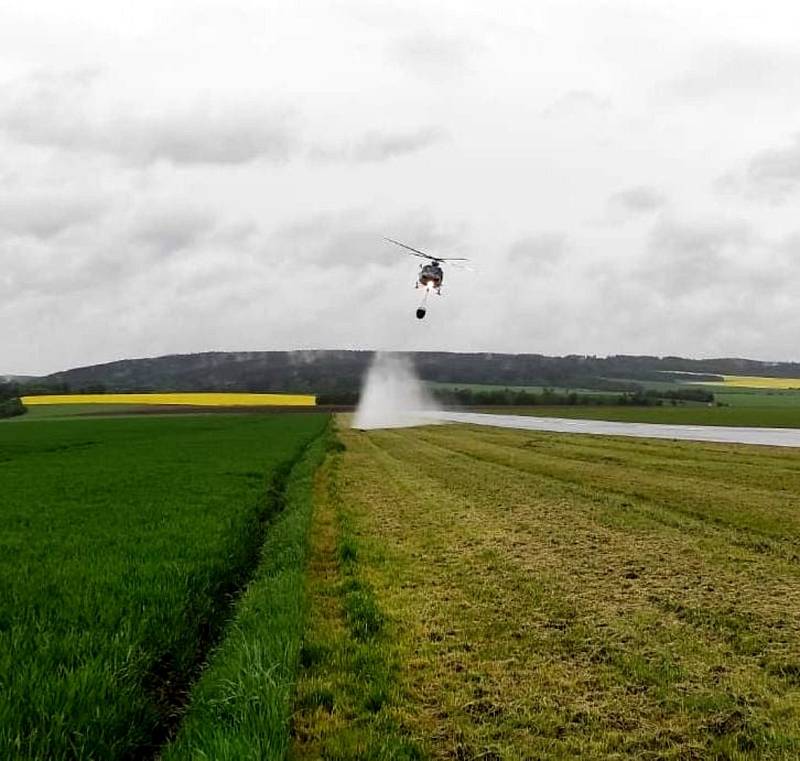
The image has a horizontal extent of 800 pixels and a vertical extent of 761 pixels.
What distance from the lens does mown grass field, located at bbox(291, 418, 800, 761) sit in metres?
5.88

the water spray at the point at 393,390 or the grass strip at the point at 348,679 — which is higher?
the water spray at the point at 393,390

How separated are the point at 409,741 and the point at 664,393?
13504 centimetres

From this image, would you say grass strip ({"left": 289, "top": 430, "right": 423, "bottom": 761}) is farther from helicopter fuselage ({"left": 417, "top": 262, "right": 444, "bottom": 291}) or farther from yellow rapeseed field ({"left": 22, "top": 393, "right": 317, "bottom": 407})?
yellow rapeseed field ({"left": 22, "top": 393, "right": 317, "bottom": 407})

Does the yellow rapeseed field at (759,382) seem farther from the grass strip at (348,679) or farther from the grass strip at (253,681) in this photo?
the grass strip at (253,681)

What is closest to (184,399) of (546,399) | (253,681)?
(546,399)

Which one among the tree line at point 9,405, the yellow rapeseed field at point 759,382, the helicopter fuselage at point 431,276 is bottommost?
the tree line at point 9,405

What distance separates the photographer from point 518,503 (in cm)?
1889

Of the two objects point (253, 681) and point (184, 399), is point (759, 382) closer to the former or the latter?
point (184, 399)

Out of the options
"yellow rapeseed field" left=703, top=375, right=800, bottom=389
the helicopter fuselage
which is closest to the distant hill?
"yellow rapeseed field" left=703, top=375, right=800, bottom=389

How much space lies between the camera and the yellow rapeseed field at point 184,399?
126 metres

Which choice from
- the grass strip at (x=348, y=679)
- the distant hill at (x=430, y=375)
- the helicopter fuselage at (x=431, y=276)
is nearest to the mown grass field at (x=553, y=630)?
the grass strip at (x=348, y=679)

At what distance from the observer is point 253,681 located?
6348mm

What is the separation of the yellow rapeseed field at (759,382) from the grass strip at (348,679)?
18433 centimetres

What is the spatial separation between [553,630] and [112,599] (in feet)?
18.7
